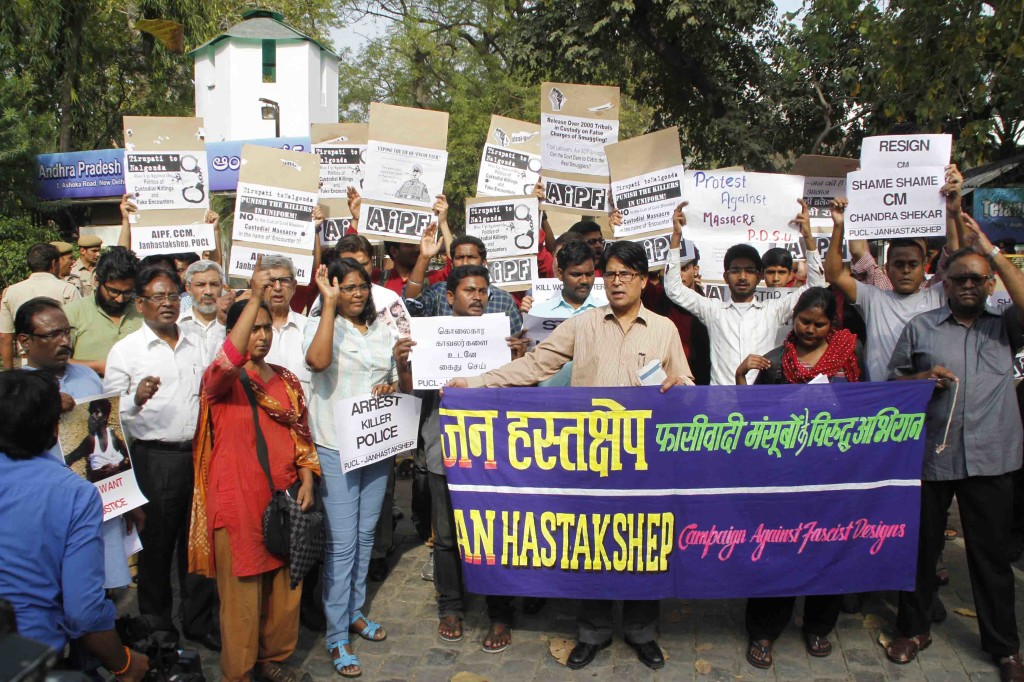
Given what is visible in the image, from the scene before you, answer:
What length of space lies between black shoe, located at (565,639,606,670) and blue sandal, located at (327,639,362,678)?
1.15 meters

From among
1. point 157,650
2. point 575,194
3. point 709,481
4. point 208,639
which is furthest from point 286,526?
point 575,194

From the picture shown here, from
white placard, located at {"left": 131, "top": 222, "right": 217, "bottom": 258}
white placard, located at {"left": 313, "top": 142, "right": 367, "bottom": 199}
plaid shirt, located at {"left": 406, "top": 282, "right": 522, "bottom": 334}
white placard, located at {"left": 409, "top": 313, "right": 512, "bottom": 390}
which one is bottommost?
white placard, located at {"left": 409, "top": 313, "right": 512, "bottom": 390}

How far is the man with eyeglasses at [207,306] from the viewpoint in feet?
17.3

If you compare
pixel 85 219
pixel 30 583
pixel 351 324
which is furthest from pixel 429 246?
pixel 85 219

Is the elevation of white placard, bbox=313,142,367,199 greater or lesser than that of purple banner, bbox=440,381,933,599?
greater

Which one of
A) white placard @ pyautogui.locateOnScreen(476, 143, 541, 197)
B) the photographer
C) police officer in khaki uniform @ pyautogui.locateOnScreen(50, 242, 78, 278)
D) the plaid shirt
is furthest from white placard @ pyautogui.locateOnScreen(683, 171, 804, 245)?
police officer in khaki uniform @ pyautogui.locateOnScreen(50, 242, 78, 278)

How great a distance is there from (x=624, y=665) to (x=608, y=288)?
81.2 inches

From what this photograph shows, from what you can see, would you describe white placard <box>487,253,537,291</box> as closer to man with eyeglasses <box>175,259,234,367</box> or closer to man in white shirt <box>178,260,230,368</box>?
man in white shirt <box>178,260,230,368</box>

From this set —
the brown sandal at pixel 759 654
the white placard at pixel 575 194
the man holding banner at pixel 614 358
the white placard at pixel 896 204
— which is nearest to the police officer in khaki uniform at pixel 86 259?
the white placard at pixel 575 194

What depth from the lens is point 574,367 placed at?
5020mm

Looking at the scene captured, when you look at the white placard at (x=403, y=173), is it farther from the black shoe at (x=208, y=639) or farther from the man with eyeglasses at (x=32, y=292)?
the black shoe at (x=208, y=639)

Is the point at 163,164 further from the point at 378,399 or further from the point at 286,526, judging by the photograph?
the point at 286,526

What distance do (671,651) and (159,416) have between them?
3102 mm

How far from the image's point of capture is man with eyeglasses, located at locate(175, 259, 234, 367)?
5262 mm
